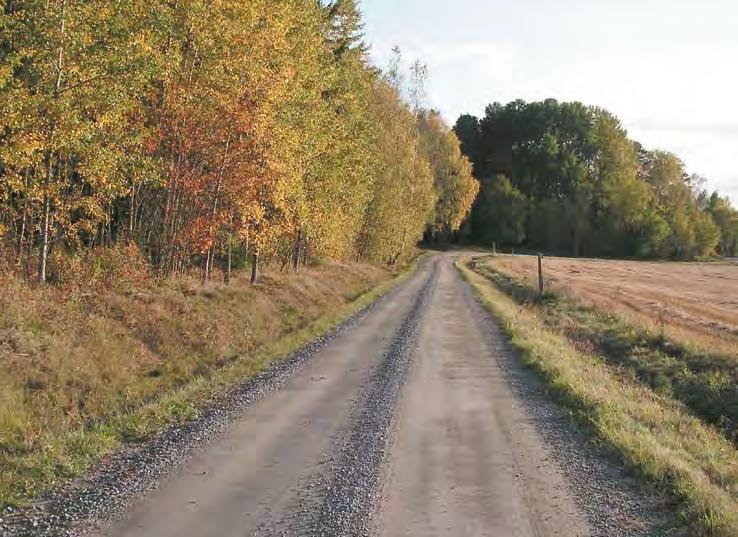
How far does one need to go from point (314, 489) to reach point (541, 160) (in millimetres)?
106188

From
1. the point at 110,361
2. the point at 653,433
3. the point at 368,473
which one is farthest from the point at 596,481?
the point at 110,361


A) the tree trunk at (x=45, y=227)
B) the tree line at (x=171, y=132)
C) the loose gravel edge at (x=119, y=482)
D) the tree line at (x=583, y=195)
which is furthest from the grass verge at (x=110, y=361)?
the tree line at (x=583, y=195)

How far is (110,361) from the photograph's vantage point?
12.8m

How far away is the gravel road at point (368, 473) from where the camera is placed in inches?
244

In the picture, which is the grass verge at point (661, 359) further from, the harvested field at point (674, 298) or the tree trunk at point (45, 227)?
the tree trunk at point (45, 227)

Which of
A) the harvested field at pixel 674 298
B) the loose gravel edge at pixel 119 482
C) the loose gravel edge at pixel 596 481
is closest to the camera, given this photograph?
the loose gravel edge at pixel 119 482

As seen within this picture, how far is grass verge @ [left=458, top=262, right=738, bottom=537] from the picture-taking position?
260 inches

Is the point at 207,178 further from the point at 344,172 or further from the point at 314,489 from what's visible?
the point at 314,489

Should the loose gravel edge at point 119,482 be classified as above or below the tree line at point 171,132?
below

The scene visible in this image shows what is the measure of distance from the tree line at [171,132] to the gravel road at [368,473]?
7.18 metres

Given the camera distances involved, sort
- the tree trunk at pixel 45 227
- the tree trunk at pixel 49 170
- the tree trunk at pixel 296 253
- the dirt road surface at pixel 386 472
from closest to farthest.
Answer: the dirt road surface at pixel 386 472 < the tree trunk at pixel 49 170 < the tree trunk at pixel 45 227 < the tree trunk at pixel 296 253

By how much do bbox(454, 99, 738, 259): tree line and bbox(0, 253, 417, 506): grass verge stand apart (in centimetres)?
8604

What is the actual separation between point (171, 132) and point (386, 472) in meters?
14.3

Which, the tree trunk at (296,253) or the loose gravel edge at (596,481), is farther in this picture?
the tree trunk at (296,253)
